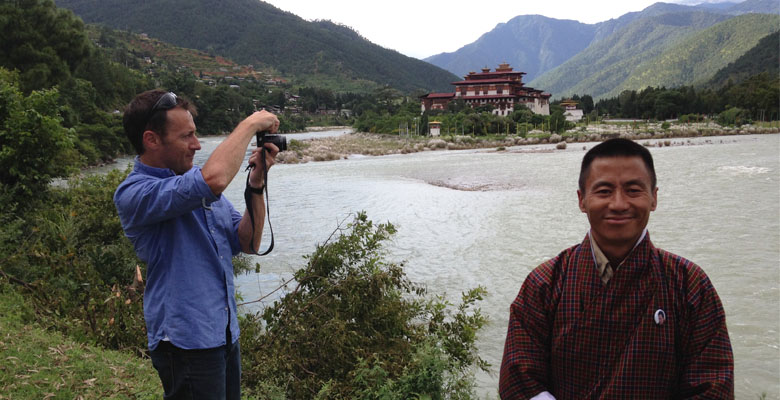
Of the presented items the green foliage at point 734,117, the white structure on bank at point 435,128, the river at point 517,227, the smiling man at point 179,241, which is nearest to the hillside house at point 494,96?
the white structure on bank at point 435,128

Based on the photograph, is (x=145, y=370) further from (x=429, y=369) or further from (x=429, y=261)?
(x=429, y=261)

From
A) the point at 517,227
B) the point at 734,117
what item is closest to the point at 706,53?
the point at 734,117

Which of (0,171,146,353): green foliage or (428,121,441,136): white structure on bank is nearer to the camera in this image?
(0,171,146,353): green foliage

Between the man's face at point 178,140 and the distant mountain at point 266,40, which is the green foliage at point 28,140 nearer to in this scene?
the man's face at point 178,140

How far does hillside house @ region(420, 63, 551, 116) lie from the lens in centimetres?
5550

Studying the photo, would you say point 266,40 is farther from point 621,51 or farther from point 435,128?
point 621,51

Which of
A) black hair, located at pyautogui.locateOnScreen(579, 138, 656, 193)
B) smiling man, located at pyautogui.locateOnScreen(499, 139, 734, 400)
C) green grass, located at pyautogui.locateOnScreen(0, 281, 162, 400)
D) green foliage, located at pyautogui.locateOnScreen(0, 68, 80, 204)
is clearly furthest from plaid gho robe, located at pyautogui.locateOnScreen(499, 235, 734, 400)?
green foliage, located at pyautogui.locateOnScreen(0, 68, 80, 204)

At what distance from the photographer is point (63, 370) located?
2801 mm

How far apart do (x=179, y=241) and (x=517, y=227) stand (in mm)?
8821

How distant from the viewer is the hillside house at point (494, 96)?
182 ft

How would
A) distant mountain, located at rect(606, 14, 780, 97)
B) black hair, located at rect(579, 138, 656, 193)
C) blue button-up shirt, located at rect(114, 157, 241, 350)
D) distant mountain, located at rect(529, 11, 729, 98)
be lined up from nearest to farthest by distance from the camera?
black hair, located at rect(579, 138, 656, 193) → blue button-up shirt, located at rect(114, 157, 241, 350) → distant mountain, located at rect(606, 14, 780, 97) → distant mountain, located at rect(529, 11, 729, 98)

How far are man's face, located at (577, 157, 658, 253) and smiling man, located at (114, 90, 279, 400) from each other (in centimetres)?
97

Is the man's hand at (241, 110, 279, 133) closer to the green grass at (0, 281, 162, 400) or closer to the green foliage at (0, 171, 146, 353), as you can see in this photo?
the green grass at (0, 281, 162, 400)

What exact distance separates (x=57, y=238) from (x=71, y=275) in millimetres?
1022
